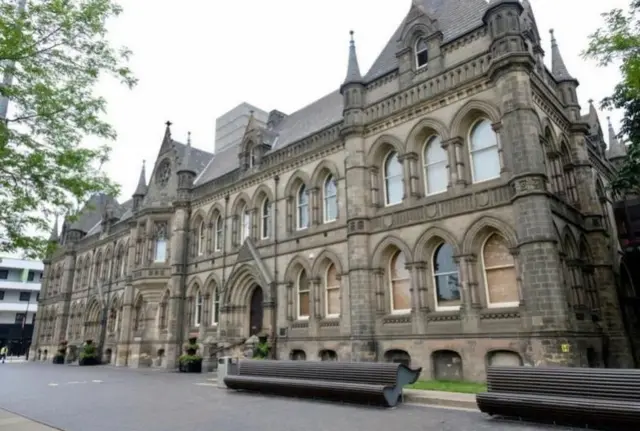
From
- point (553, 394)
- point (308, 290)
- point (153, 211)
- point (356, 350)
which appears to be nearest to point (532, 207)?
point (553, 394)

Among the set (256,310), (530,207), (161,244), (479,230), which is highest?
(161,244)

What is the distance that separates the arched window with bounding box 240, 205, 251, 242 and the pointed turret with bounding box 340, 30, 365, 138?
8.36m

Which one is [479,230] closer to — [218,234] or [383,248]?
[383,248]

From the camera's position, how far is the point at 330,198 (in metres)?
20.9

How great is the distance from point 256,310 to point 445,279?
11.4 metres

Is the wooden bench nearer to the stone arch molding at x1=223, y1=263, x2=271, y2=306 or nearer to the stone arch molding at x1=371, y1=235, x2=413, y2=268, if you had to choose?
the stone arch molding at x1=371, y1=235, x2=413, y2=268

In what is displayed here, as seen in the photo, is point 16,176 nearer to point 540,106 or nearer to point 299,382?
point 299,382

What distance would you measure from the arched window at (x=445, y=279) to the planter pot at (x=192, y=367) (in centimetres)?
1392

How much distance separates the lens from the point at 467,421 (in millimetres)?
8492

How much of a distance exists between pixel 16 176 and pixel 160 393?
26.2ft

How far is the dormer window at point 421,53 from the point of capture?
59.0 feet

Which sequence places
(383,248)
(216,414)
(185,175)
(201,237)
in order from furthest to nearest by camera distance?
(185,175) < (201,237) < (383,248) < (216,414)

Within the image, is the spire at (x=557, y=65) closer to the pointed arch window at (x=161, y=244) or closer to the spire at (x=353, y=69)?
the spire at (x=353, y=69)

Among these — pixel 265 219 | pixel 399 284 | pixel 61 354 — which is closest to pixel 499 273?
pixel 399 284
